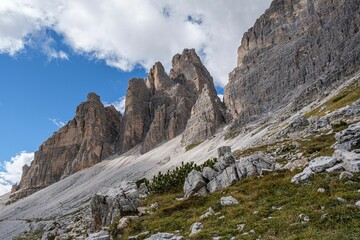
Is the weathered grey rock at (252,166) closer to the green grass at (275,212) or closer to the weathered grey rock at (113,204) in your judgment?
the green grass at (275,212)

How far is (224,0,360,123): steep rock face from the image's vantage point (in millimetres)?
142625

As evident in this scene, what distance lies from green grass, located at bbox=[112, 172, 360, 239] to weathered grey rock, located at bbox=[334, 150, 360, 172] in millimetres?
1126

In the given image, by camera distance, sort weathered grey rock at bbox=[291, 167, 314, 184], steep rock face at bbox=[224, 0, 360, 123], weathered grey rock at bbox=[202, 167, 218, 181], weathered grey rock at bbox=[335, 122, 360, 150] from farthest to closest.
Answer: steep rock face at bbox=[224, 0, 360, 123]
weathered grey rock at bbox=[202, 167, 218, 181]
weathered grey rock at bbox=[335, 122, 360, 150]
weathered grey rock at bbox=[291, 167, 314, 184]

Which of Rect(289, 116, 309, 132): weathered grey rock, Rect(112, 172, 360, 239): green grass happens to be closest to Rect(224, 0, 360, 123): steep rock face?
Rect(289, 116, 309, 132): weathered grey rock

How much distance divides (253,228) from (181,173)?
29.0 meters

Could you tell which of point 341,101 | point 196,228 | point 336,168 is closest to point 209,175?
point 336,168

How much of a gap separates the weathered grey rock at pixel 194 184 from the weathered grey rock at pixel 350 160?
13.4m

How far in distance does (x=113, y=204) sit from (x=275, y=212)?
56.4ft

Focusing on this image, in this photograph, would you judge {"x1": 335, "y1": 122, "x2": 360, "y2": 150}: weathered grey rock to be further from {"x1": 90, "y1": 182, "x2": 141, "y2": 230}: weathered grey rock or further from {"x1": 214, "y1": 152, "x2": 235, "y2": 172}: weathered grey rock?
{"x1": 90, "y1": 182, "x2": 141, "y2": 230}: weathered grey rock

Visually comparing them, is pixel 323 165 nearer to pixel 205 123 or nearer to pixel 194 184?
pixel 194 184

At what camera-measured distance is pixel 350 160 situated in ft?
71.7

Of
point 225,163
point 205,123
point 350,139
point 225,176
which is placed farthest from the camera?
point 205,123

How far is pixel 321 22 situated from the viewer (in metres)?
173

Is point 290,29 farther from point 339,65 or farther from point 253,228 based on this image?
point 253,228
